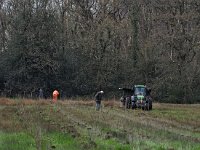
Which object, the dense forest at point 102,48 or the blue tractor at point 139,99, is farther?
the dense forest at point 102,48

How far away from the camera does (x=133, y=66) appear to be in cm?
6362

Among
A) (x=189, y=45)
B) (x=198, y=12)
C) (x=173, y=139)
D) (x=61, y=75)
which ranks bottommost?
(x=173, y=139)

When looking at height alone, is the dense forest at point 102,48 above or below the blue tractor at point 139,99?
above

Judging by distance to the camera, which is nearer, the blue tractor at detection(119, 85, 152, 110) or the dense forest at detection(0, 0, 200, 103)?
the blue tractor at detection(119, 85, 152, 110)

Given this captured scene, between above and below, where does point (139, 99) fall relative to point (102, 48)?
below

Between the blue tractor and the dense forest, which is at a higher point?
the dense forest

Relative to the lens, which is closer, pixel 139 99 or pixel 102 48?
pixel 139 99

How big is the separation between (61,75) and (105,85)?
5901 mm

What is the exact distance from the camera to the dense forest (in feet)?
196

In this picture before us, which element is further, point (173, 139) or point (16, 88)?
point (16, 88)

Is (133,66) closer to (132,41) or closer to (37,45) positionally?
(132,41)

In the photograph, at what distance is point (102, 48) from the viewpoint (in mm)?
63625

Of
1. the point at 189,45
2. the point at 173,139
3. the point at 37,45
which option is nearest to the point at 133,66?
the point at 189,45

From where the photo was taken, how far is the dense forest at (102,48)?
196ft
